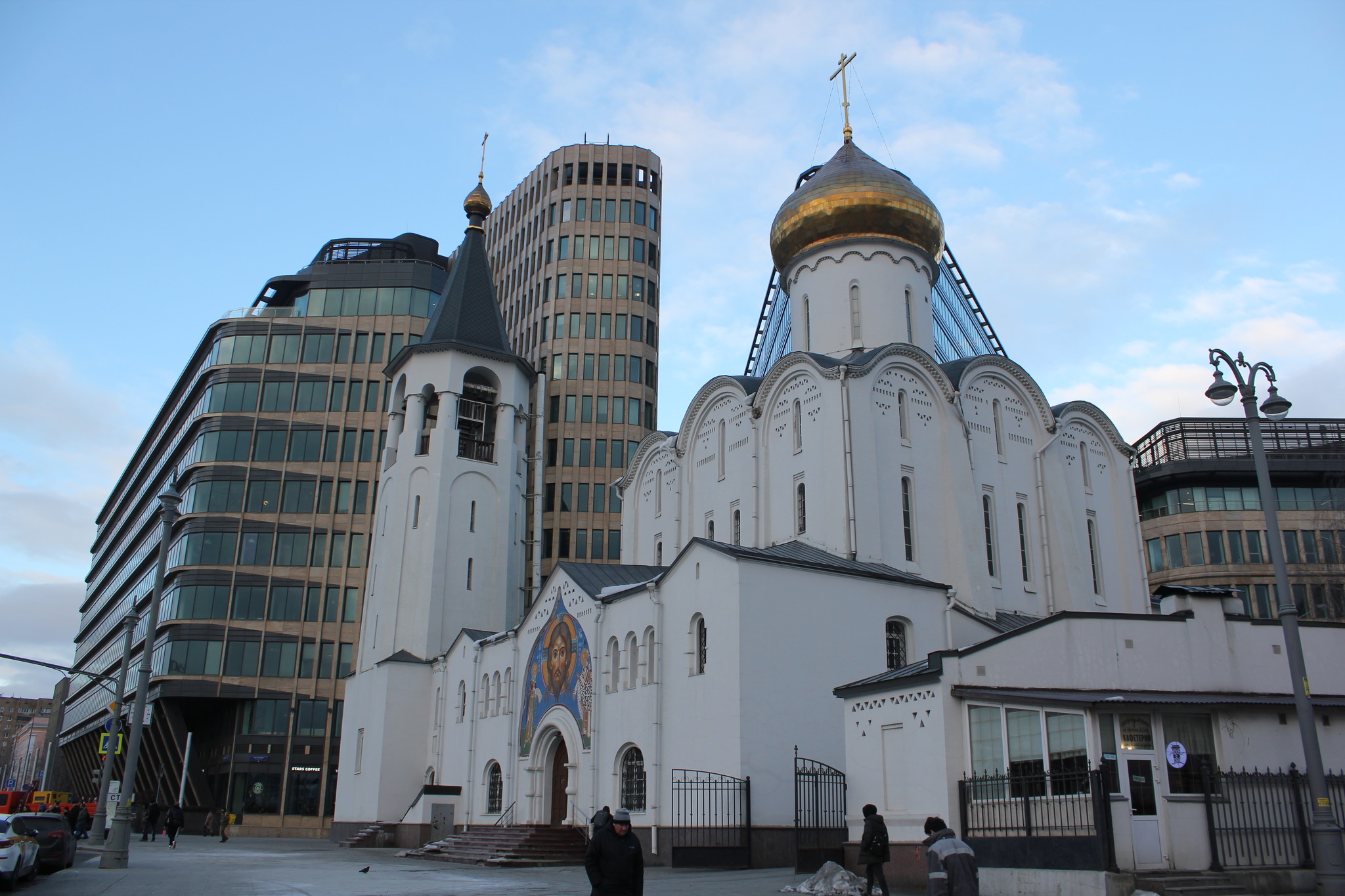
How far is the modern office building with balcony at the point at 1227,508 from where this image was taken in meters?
43.1

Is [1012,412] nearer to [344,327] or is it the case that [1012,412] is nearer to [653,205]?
[653,205]

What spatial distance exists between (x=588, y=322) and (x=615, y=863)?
45.1 m

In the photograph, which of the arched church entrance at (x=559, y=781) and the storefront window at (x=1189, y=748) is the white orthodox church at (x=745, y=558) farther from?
the storefront window at (x=1189, y=748)

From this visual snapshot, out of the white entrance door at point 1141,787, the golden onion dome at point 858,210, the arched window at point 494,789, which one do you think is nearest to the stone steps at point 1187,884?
the white entrance door at point 1141,787

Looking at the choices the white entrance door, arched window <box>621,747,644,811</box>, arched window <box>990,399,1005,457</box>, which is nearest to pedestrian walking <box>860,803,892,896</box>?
the white entrance door

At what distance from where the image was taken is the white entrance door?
39.3 feet

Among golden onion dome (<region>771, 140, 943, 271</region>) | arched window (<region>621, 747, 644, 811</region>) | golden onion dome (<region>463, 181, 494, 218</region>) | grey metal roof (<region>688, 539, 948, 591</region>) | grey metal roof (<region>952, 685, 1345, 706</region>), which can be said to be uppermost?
golden onion dome (<region>463, 181, 494, 218</region>)

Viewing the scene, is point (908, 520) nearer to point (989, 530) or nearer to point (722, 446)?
point (989, 530)

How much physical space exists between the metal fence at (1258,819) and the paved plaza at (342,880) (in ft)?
12.6

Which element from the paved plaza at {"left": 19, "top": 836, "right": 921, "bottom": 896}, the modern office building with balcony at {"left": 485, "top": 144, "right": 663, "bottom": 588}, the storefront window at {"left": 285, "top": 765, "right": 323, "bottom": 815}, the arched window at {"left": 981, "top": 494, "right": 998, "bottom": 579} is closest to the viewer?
the paved plaza at {"left": 19, "top": 836, "right": 921, "bottom": 896}

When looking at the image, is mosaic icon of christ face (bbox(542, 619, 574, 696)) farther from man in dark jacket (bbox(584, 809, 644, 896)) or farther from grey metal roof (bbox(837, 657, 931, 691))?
man in dark jacket (bbox(584, 809, 644, 896))

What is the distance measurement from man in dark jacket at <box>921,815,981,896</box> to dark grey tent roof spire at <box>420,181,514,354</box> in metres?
28.3

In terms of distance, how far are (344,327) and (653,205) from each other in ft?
55.3

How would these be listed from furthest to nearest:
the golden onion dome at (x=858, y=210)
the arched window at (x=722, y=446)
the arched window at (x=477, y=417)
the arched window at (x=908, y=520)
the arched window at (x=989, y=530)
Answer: the arched window at (x=477, y=417) → the golden onion dome at (x=858, y=210) → the arched window at (x=722, y=446) → the arched window at (x=989, y=530) → the arched window at (x=908, y=520)
